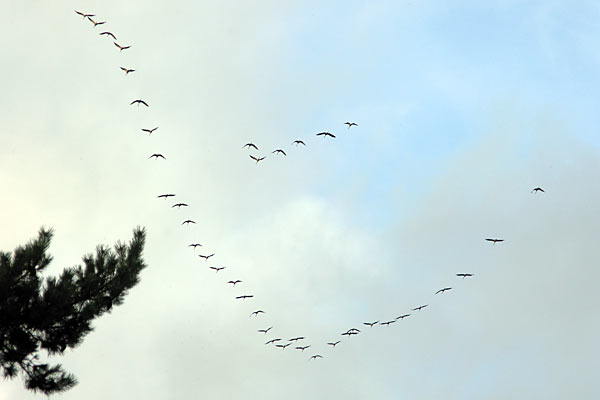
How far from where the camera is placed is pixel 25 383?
34781 millimetres

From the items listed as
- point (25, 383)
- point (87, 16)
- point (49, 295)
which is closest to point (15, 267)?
point (49, 295)

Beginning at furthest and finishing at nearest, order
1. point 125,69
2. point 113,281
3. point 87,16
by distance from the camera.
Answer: point 125,69, point 87,16, point 113,281

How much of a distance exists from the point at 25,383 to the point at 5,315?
97.7 inches

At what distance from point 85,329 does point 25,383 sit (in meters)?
2.67

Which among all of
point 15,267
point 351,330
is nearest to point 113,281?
point 15,267

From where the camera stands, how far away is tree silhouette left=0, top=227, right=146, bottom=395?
113 ft

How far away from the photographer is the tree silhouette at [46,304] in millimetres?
34438

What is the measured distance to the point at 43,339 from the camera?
35.2 m

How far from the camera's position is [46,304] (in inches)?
1371

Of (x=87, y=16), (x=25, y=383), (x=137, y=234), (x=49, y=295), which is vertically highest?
(x=87, y=16)

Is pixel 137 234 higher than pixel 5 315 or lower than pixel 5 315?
higher

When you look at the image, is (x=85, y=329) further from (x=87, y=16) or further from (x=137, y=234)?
(x=87, y=16)

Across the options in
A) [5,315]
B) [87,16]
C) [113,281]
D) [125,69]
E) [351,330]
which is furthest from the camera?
[351,330]

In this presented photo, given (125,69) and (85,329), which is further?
(125,69)
